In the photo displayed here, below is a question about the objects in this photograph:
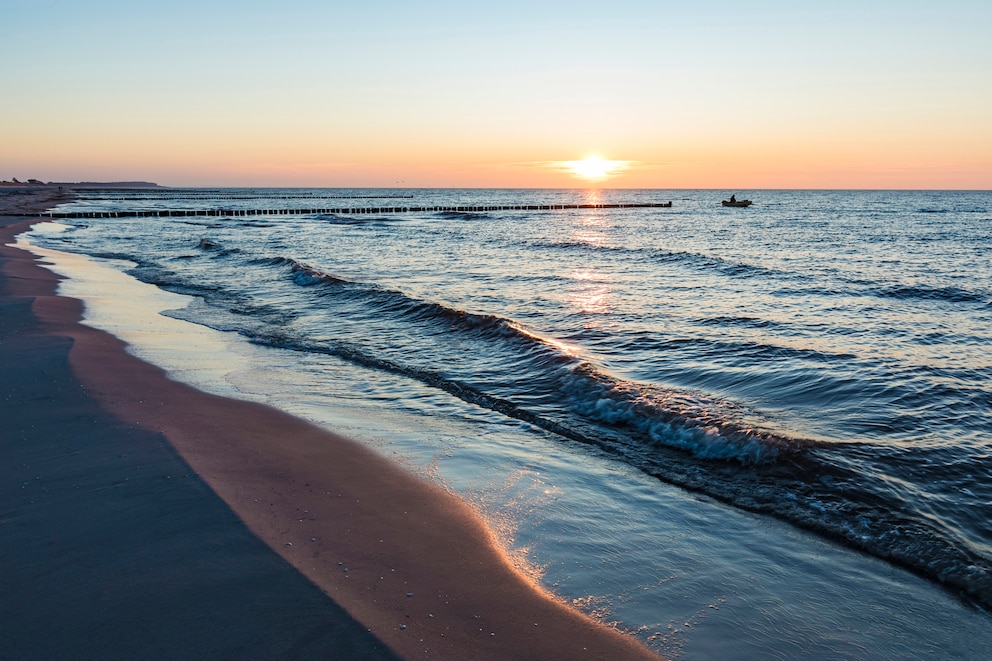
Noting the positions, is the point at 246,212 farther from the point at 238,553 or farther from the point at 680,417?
the point at 238,553

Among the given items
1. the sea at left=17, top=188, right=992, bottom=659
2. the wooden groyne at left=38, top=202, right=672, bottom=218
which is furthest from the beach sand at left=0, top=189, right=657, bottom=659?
the wooden groyne at left=38, top=202, right=672, bottom=218

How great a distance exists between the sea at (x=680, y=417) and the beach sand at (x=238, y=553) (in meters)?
0.51

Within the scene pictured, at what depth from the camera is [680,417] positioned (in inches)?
349

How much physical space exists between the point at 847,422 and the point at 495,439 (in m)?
4.71

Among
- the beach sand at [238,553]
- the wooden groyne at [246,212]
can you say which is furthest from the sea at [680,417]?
the wooden groyne at [246,212]

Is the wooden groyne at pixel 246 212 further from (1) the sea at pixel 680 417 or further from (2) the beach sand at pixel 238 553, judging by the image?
(2) the beach sand at pixel 238 553

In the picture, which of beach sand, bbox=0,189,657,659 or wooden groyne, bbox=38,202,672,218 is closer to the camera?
beach sand, bbox=0,189,657,659

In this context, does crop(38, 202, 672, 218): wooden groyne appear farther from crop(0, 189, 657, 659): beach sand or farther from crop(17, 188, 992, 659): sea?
crop(0, 189, 657, 659): beach sand

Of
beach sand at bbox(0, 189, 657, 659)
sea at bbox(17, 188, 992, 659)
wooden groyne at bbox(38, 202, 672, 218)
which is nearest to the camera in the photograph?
beach sand at bbox(0, 189, 657, 659)

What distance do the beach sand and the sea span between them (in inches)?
20.1

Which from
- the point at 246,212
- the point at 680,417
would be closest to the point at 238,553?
the point at 680,417

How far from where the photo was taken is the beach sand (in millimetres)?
3936

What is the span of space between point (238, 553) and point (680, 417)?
591 cm

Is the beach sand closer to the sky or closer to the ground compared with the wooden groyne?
closer to the ground
